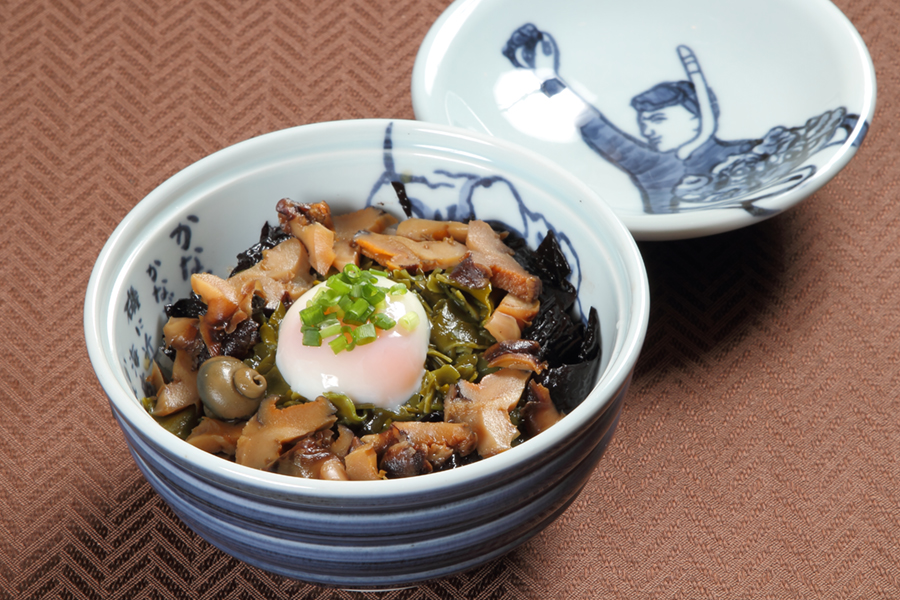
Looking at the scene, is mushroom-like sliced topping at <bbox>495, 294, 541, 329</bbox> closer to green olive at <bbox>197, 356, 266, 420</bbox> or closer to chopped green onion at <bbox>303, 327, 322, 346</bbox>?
chopped green onion at <bbox>303, 327, 322, 346</bbox>

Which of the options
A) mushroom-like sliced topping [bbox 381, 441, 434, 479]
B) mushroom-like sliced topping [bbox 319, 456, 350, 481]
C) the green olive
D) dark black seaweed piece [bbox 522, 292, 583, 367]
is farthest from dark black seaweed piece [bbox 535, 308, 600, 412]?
the green olive

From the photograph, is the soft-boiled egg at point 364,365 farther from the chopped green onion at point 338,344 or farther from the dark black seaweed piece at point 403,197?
the dark black seaweed piece at point 403,197

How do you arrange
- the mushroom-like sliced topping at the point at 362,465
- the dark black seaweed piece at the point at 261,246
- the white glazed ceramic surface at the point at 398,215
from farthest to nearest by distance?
the dark black seaweed piece at the point at 261,246, the mushroom-like sliced topping at the point at 362,465, the white glazed ceramic surface at the point at 398,215

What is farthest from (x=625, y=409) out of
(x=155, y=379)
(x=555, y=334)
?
(x=155, y=379)

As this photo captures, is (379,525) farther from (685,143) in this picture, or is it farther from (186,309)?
(685,143)

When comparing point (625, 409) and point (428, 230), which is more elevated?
point (428, 230)

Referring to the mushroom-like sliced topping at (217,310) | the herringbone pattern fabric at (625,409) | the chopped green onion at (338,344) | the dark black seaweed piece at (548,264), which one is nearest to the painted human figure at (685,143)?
the herringbone pattern fabric at (625,409)

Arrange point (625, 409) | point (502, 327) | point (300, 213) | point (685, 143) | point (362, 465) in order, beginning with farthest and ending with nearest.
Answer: point (685, 143) → point (625, 409) → point (300, 213) → point (502, 327) → point (362, 465)
